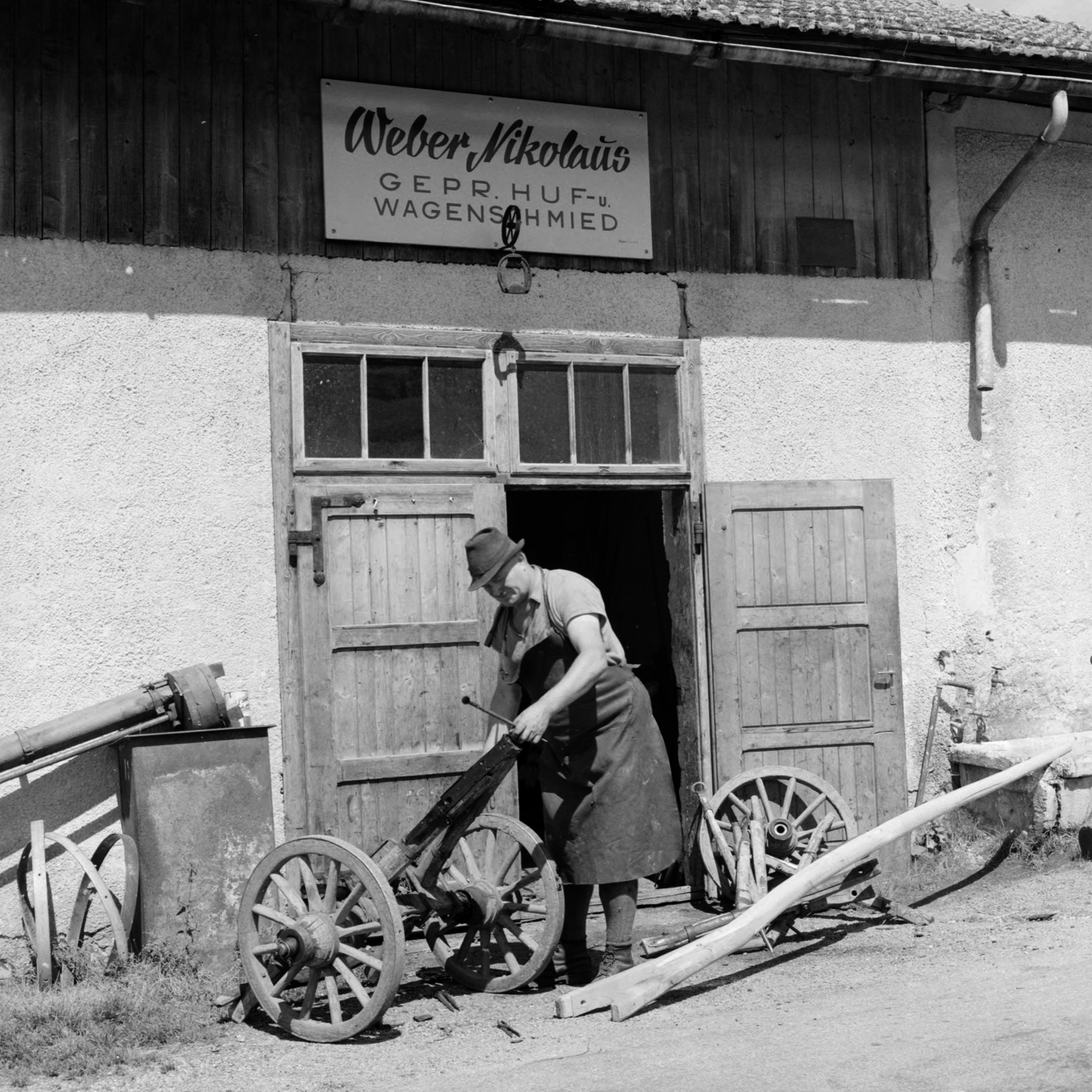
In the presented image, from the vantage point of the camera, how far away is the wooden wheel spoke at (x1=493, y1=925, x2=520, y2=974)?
220 inches

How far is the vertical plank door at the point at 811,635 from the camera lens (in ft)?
24.2

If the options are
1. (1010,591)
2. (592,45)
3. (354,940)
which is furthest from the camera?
(1010,591)

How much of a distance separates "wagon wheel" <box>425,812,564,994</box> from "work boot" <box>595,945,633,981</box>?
12.3 inches

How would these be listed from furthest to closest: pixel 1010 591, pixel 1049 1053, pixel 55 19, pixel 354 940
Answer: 1. pixel 1010 591
2. pixel 55 19
3. pixel 354 940
4. pixel 1049 1053

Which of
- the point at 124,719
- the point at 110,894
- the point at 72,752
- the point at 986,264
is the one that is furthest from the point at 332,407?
the point at 986,264

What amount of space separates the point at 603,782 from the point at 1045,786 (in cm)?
308

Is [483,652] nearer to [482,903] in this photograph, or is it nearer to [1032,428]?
[482,903]

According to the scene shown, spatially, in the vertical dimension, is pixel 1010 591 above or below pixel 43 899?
above

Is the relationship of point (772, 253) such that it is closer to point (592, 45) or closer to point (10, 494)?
point (592, 45)

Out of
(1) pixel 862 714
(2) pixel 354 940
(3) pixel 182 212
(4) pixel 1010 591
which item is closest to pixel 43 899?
(2) pixel 354 940

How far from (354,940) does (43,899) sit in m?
1.25

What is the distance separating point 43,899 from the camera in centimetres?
547

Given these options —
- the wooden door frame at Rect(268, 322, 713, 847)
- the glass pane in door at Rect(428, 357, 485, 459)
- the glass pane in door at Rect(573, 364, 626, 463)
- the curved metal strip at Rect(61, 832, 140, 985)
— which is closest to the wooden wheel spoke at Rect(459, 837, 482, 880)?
the wooden door frame at Rect(268, 322, 713, 847)

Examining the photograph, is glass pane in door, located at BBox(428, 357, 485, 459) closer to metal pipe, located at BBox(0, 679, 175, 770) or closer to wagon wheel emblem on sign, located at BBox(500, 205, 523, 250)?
wagon wheel emblem on sign, located at BBox(500, 205, 523, 250)
